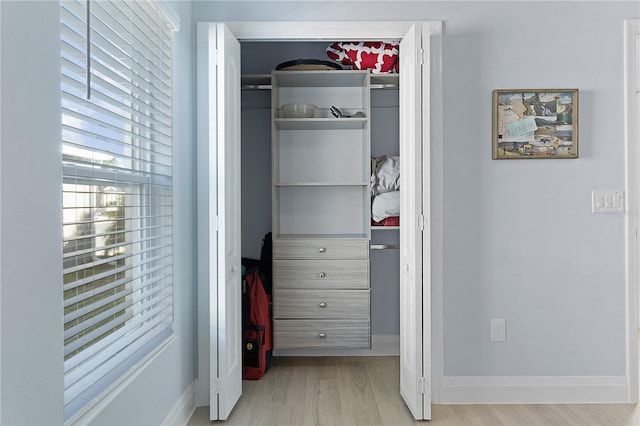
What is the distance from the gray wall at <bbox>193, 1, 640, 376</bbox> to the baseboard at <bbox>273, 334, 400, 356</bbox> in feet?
3.08

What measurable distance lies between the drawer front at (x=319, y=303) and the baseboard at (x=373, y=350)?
456 mm

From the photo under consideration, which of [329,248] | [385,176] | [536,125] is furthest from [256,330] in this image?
[536,125]

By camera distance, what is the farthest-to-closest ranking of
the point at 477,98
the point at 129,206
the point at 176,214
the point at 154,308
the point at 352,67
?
1. the point at 352,67
2. the point at 477,98
3. the point at 176,214
4. the point at 154,308
5. the point at 129,206

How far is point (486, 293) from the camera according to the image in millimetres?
2729

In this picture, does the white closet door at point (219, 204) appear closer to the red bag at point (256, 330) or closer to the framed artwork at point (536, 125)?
the red bag at point (256, 330)

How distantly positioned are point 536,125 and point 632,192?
65 centimetres

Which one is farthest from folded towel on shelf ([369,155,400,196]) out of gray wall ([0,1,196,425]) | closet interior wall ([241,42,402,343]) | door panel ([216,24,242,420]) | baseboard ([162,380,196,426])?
gray wall ([0,1,196,425])

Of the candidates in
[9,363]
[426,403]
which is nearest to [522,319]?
[426,403]

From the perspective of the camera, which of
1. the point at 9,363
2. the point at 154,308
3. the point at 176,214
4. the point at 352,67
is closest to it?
the point at 9,363

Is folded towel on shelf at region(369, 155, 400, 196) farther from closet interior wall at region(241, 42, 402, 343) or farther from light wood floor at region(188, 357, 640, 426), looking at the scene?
light wood floor at region(188, 357, 640, 426)

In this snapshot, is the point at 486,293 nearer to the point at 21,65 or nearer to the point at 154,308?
the point at 154,308

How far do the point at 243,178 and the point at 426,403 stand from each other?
80.5 inches

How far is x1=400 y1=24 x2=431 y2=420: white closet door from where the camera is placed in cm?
250

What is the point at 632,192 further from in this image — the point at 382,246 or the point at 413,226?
the point at 382,246
